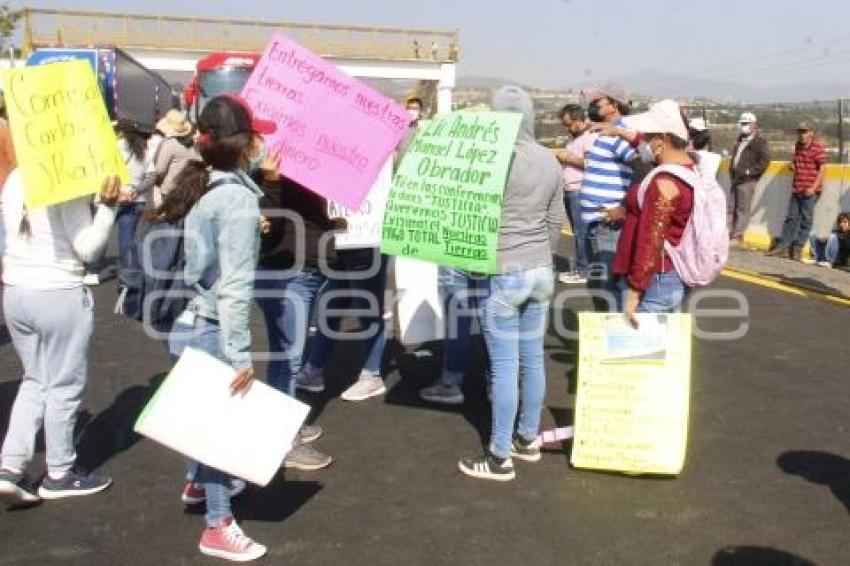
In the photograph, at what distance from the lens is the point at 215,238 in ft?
11.2

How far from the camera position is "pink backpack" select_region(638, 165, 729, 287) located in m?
4.30

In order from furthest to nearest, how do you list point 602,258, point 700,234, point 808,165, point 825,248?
point 808,165
point 825,248
point 602,258
point 700,234

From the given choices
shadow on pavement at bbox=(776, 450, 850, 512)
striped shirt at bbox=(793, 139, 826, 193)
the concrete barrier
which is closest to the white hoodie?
shadow on pavement at bbox=(776, 450, 850, 512)

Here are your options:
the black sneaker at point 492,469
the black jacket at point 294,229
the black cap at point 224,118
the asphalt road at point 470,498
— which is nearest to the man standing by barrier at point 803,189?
the asphalt road at point 470,498

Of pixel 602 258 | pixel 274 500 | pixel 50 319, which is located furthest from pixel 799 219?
pixel 50 319

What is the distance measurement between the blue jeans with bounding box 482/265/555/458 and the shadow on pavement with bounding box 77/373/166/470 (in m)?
2.04

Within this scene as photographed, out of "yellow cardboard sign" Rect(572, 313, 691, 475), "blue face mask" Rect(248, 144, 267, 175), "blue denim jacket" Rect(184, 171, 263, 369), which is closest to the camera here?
"blue denim jacket" Rect(184, 171, 263, 369)

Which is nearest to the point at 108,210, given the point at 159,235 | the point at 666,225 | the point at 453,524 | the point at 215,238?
the point at 159,235

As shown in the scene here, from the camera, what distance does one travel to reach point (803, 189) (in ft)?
37.1

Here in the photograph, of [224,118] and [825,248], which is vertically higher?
[224,118]

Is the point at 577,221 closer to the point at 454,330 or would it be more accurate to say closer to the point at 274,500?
the point at 454,330

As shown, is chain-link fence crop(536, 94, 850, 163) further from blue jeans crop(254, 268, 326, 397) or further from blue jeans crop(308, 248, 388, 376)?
blue jeans crop(254, 268, 326, 397)

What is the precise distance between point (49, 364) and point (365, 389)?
86.7 inches

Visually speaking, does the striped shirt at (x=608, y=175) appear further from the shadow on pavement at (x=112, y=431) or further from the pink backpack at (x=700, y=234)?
the shadow on pavement at (x=112, y=431)
